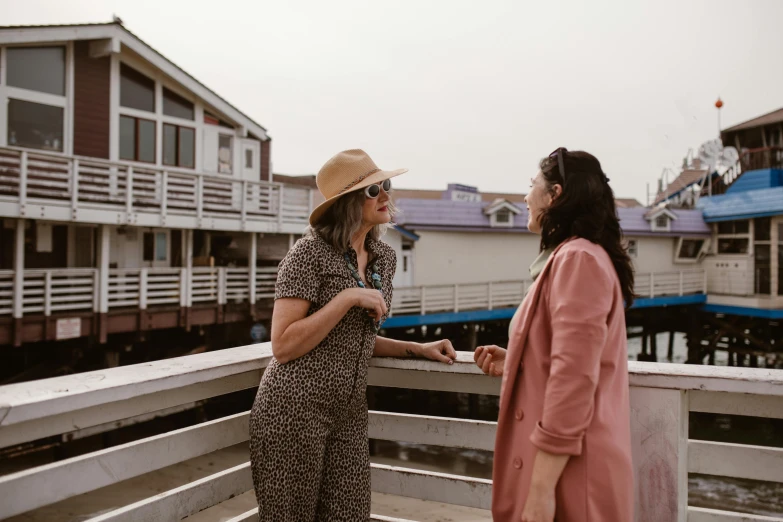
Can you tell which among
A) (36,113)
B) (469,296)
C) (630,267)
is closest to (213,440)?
(630,267)

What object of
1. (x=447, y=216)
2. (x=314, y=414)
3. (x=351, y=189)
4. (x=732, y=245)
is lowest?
(x=314, y=414)

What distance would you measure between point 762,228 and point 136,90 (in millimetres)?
21428

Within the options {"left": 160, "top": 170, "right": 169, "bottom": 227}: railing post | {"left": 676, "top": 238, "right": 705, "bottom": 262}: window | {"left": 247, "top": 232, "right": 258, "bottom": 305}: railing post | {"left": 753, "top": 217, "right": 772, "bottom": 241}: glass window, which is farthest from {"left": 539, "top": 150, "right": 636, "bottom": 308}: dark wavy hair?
{"left": 676, "top": 238, "right": 705, "bottom": 262}: window

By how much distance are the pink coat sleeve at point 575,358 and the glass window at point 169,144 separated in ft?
52.9

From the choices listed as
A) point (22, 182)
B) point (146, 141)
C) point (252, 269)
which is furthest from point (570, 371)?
point (146, 141)

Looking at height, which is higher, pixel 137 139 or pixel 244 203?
pixel 137 139

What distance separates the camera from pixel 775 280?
71.8 feet

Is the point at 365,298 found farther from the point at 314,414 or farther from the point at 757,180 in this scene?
the point at 757,180

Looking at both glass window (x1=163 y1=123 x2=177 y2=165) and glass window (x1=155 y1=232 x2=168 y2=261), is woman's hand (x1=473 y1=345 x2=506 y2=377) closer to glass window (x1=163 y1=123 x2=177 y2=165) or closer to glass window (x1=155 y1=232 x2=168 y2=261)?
glass window (x1=155 y1=232 x2=168 y2=261)

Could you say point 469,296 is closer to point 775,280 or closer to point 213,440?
point 775,280

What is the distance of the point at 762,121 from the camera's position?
30.0 m

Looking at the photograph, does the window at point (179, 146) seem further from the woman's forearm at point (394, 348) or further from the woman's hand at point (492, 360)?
the woman's hand at point (492, 360)

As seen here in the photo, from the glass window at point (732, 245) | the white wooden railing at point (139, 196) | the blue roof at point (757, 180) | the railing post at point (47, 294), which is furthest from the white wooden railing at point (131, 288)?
the blue roof at point (757, 180)

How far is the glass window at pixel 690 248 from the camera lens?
2567 cm
